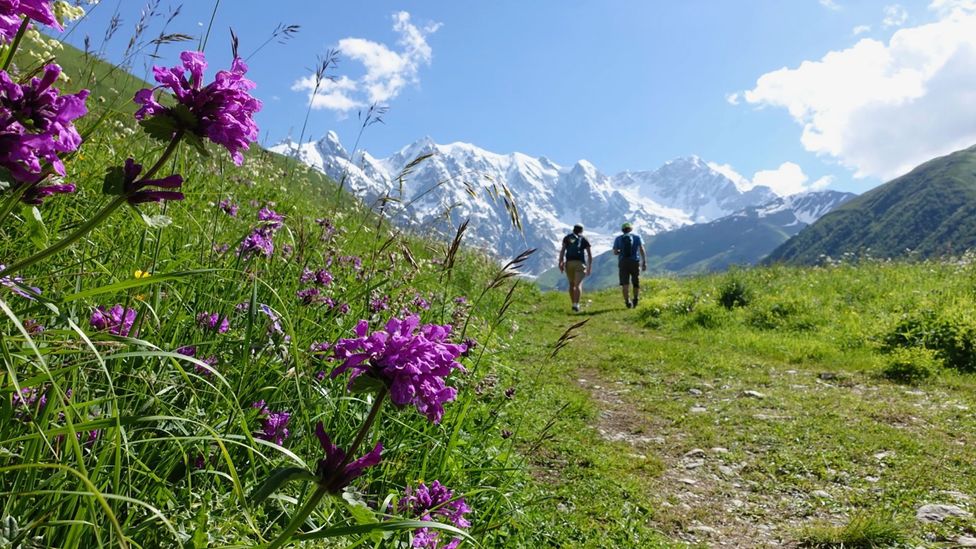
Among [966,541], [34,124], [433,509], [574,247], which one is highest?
[574,247]

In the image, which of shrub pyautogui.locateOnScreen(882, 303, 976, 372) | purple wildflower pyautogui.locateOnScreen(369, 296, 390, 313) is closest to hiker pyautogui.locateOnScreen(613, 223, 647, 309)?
shrub pyautogui.locateOnScreen(882, 303, 976, 372)

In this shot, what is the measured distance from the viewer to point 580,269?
59.1 feet

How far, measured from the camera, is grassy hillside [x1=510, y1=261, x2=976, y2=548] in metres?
4.38

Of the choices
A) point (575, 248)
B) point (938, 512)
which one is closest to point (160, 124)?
point (938, 512)

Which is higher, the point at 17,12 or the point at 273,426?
the point at 17,12

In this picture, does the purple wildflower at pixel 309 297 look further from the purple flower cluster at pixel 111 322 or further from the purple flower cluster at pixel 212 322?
the purple flower cluster at pixel 111 322

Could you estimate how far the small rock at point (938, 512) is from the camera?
4.27m

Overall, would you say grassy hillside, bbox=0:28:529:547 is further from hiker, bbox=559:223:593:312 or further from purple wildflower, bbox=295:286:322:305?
hiker, bbox=559:223:593:312

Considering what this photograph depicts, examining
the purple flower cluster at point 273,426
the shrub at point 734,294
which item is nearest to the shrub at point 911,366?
the shrub at point 734,294

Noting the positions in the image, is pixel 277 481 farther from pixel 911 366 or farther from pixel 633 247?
pixel 633 247

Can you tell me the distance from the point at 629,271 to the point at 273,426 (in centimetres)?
1603

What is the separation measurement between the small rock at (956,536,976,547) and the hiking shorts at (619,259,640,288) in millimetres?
13791

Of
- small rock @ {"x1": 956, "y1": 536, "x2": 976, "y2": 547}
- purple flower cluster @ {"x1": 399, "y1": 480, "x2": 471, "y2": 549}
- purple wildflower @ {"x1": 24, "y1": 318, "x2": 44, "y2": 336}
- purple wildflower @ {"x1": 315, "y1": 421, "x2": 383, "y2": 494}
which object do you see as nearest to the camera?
purple wildflower @ {"x1": 315, "y1": 421, "x2": 383, "y2": 494}

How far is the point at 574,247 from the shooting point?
60.6 ft
